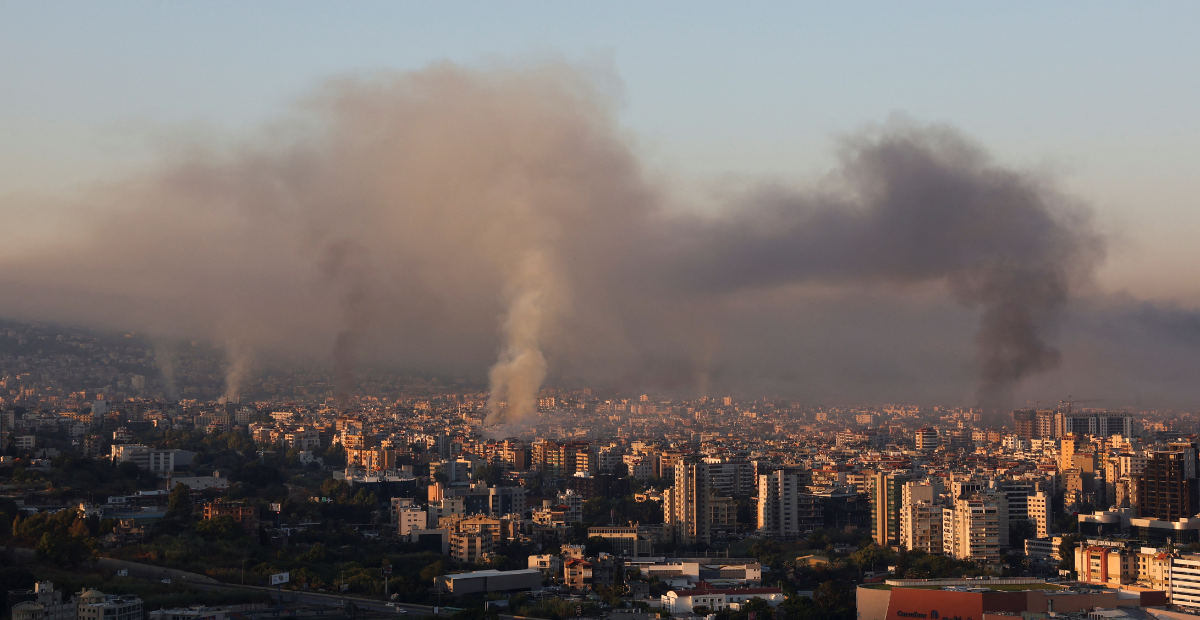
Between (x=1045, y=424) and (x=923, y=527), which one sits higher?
(x=1045, y=424)

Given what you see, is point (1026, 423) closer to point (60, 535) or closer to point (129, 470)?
point (129, 470)

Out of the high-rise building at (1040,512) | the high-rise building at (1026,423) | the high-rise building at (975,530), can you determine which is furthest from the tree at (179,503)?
the high-rise building at (1026,423)

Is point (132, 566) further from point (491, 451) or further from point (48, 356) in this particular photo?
point (48, 356)

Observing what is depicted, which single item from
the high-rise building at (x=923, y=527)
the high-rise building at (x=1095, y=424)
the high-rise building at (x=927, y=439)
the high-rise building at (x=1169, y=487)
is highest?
the high-rise building at (x=1095, y=424)

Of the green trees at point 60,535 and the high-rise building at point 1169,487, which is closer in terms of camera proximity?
the green trees at point 60,535

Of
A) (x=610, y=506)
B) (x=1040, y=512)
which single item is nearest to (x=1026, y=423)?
(x=610, y=506)

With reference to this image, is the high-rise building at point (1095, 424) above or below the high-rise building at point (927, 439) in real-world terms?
above

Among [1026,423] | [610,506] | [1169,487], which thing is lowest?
[610,506]

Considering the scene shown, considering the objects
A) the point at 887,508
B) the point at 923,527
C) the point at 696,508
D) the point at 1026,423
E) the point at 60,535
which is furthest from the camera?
the point at 1026,423

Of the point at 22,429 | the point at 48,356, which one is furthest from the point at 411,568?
the point at 48,356

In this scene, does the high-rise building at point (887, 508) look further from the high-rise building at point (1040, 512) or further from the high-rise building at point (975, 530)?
the high-rise building at point (1040, 512)
